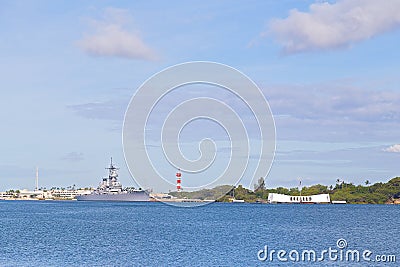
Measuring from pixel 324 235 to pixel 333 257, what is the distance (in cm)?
2923

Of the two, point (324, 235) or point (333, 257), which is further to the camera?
point (324, 235)

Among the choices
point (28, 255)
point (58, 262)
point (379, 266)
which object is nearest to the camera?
point (379, 266)

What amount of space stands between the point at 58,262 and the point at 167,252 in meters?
12.4

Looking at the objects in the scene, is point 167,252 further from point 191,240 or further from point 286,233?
point 286,233

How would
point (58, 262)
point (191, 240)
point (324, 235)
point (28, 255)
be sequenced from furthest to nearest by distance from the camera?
1. point (324, 235)
2. point (191, 240)
3. point (28, 255)
4. point (58, 262)

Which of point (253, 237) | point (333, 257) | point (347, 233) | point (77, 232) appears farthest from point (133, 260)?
point (347, 233)

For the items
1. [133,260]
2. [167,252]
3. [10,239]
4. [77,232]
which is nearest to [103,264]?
[133,260]

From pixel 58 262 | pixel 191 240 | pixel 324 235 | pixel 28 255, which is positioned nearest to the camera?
pixel 58 262

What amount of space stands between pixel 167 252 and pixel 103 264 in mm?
10502

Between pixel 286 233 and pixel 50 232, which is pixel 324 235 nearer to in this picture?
pixel 286 233

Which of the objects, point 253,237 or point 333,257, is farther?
point 253,237

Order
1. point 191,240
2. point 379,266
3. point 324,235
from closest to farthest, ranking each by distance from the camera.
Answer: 1. point 379,266
2. point 191,240
3. point 324,235

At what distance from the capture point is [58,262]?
58875 mm

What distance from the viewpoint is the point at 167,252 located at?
66.8 metres
